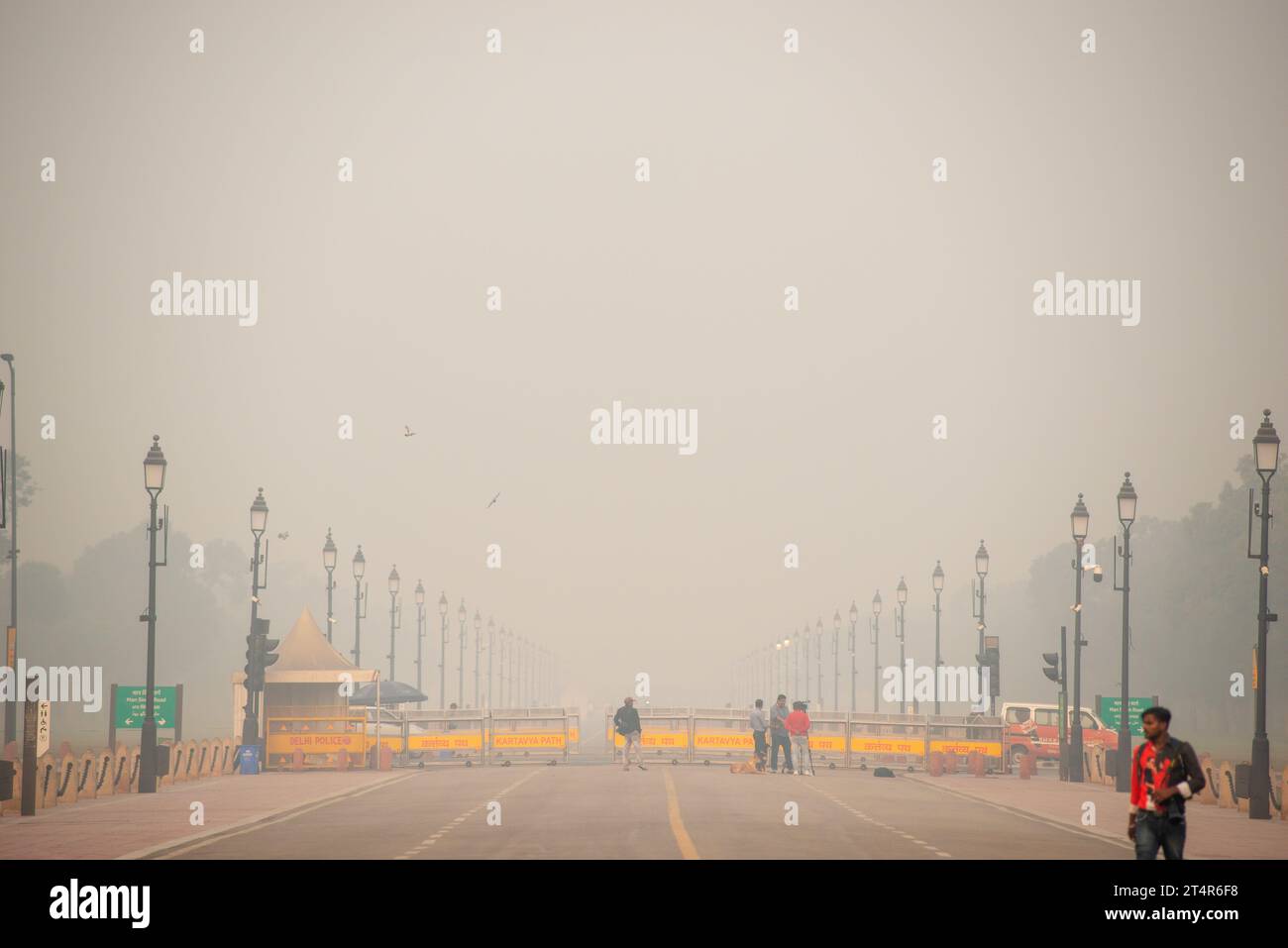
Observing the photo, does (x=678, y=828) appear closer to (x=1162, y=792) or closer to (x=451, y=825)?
(x=451, y=825)

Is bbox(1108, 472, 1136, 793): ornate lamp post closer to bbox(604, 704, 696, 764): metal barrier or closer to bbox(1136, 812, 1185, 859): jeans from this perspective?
bbox(604, 704, 696, 764): metal barrier

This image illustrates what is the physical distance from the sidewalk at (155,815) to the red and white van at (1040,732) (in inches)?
928

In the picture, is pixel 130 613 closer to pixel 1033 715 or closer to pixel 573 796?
pixel 1033 715

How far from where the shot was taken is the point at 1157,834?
53.9 ft

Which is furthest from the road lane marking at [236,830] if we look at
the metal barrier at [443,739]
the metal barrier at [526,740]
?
the metal barrier at [526,740]

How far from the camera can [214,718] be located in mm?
146125

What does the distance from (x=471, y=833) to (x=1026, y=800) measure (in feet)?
52.3

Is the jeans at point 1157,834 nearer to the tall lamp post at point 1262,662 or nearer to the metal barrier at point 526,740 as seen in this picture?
the tall lamp post at point 1262,662

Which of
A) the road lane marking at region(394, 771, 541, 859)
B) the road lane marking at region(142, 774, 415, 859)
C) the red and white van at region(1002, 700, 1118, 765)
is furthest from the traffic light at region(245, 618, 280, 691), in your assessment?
the red and white van at region(1002, 700, 1118, 765)

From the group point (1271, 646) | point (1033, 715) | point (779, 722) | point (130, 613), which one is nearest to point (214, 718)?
point (130, 613)

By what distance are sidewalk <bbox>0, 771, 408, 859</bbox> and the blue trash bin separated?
1.63 meters

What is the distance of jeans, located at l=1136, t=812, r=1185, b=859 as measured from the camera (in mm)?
16406

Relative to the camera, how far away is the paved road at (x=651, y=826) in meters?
22.3
